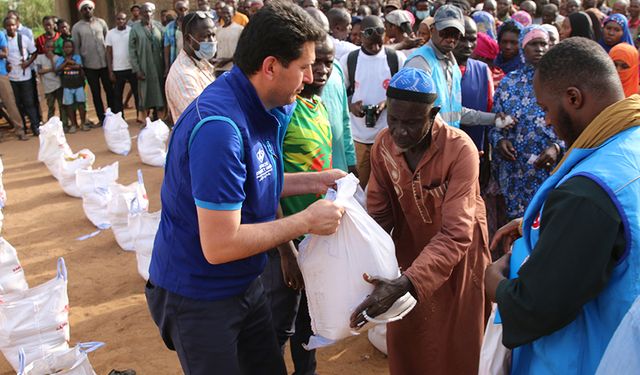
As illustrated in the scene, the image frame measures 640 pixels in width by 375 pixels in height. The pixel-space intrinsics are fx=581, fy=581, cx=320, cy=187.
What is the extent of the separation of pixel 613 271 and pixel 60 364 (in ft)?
8.90

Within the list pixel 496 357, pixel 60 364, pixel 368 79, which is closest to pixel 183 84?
pixel 368 79

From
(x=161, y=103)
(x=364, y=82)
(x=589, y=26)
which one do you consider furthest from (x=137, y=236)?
(x=161, y=103)

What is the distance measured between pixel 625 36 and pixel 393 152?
4923 millimetres

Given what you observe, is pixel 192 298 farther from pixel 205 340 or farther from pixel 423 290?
pixel 423 290

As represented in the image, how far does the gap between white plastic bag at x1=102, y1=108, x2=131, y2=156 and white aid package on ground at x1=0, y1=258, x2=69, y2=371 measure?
5.56 meters

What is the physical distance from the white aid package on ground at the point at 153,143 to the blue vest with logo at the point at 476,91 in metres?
4.79

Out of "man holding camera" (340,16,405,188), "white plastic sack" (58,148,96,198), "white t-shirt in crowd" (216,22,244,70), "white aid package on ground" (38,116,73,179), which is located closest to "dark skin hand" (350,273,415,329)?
"man holding camera" (340,16,405,188)

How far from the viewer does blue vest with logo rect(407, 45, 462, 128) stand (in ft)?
13.4

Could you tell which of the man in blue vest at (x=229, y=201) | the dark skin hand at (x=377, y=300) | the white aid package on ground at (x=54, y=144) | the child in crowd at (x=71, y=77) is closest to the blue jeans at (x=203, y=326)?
the man in blue vest at (x=229, y=201)

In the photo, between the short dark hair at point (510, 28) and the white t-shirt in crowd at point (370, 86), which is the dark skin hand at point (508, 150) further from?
the short dark hair at point (510, 28)

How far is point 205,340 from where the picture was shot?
2092mm

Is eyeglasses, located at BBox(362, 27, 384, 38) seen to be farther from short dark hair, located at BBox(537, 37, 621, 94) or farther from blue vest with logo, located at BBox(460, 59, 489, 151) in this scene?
short dark hair, located at BBox(537, 37, 621, 94)

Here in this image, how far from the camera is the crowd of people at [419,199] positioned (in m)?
1.50

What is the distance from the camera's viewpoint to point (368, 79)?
5.25 meters
